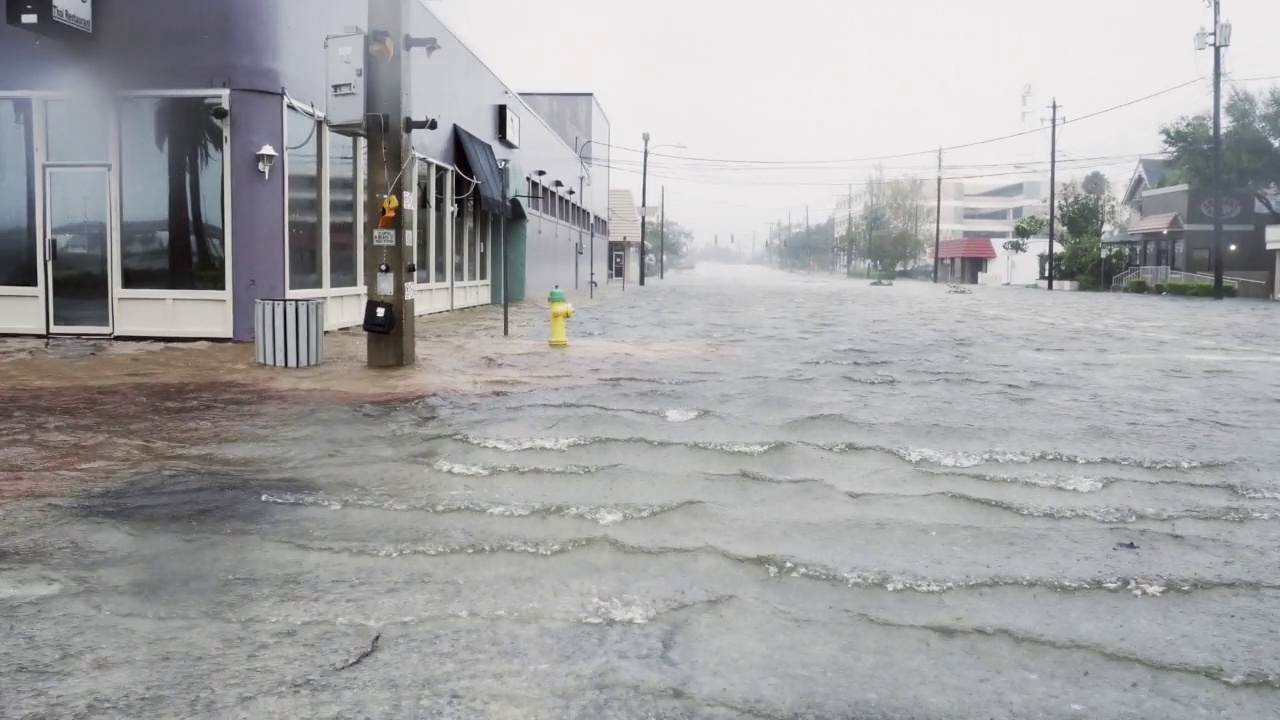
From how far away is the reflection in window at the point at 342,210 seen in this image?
651 inches

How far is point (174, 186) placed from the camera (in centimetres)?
1414

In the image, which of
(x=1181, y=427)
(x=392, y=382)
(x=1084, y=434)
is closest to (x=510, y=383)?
(x=392, y=382)

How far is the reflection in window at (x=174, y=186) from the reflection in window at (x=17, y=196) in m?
1.37

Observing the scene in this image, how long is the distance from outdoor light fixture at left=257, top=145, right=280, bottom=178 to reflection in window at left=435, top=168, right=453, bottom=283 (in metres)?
8.48

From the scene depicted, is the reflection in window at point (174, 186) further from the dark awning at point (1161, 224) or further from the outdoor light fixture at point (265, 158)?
the dark awning at point (1161, 224)

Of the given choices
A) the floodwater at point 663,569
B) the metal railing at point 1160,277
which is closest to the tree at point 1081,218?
the metal railing at point 1160,277

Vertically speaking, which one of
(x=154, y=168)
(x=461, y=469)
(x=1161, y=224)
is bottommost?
(x=461, y=469)

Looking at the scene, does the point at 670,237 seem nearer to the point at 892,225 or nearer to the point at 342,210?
the point at 892,225

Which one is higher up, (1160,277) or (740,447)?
(1160,277)

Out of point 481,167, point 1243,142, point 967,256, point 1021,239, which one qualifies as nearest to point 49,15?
point 481,167

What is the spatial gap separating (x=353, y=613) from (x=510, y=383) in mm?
6730

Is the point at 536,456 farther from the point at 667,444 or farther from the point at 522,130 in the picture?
the point at 522,130

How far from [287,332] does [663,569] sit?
8362 mm

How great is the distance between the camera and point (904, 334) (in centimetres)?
1878
